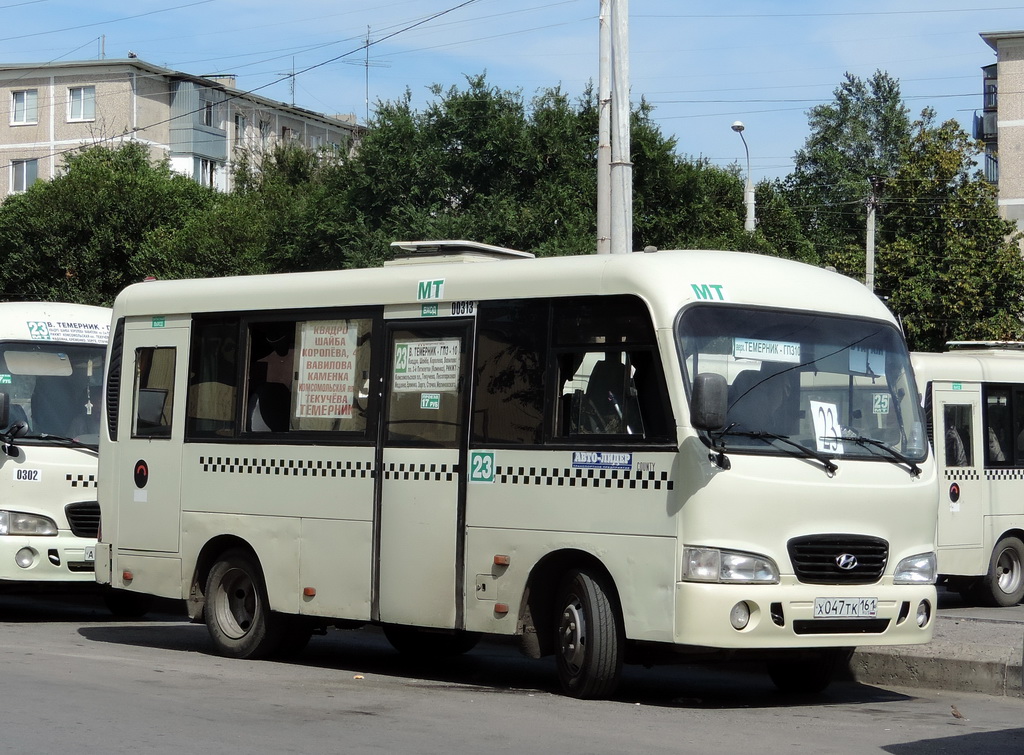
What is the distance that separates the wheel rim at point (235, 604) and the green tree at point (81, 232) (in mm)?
41424

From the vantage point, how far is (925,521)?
982 centimetres

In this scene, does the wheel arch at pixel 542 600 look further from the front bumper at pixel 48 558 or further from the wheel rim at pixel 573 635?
the front bumper at pixel 48 558

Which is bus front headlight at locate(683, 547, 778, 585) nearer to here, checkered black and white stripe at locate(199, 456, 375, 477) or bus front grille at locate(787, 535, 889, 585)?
bus front grille at locate(787, 535, 889, 585)

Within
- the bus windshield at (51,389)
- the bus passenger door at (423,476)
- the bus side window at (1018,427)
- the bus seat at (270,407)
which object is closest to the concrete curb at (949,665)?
the bus passenger door at (423,476)

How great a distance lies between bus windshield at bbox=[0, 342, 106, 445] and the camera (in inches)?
576

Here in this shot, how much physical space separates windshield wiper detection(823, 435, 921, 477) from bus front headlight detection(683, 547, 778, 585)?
105cm

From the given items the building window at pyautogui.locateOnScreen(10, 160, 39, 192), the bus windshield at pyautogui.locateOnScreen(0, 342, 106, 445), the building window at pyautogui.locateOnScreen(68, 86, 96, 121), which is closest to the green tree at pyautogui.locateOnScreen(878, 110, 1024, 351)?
the bus windshield at pyautogui.locateOnScreen(0, 342, 106, 445)

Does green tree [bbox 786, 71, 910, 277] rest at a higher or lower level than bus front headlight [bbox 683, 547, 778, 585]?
higher

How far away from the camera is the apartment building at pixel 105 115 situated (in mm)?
71875

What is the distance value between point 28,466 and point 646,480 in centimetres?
711

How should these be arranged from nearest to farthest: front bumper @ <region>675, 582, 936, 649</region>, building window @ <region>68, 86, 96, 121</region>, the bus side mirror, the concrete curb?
the bus side mirror < front bumper @ <region>675, 582, 936, 649</region> < the concrete curb < building window @ <region>68, 86, 96, 121</region>

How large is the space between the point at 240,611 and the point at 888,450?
5.01 meters

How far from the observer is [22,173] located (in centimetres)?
7369

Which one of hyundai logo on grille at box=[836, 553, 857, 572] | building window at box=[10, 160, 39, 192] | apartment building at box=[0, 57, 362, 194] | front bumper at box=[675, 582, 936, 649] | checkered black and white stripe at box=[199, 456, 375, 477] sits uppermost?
apartment building at box=[0, 57, 362, 194]
